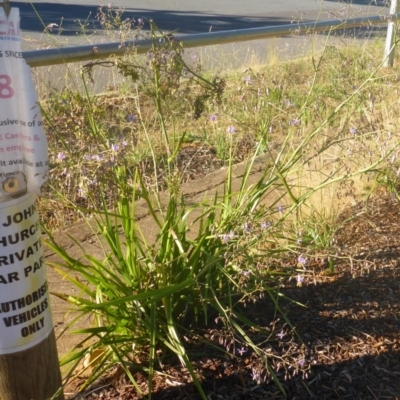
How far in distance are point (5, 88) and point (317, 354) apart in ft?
5.21

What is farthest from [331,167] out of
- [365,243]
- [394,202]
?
[365,243]

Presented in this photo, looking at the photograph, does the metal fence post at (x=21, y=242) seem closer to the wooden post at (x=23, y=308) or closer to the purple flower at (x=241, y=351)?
the wooden post at (x=23, y=308)

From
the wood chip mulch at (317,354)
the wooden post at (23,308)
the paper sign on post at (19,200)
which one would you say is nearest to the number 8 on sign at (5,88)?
the paper sign on post at (19,200)

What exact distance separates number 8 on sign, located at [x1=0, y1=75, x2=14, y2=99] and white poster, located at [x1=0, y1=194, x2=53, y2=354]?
0.32 metres

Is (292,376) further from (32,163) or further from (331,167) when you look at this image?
(331,167)

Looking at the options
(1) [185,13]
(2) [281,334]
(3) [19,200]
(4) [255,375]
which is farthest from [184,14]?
(3) [19,200]

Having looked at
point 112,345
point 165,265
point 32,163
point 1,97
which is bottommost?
point 112,345

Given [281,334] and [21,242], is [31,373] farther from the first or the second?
[281,334]

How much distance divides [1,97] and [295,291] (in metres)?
1.76

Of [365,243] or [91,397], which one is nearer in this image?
[91,397]

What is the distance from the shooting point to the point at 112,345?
104 inches

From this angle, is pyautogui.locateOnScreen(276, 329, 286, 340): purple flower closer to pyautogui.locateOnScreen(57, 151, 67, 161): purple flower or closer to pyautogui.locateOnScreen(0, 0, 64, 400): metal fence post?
pyautogui.locateOnScreen(0, 0, 64, 400): metal fence post

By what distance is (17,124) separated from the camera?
2.05m

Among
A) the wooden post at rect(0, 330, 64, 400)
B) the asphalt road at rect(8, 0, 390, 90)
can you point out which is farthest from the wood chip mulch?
the asphalt road at rect(8, 0, 390, 90)
